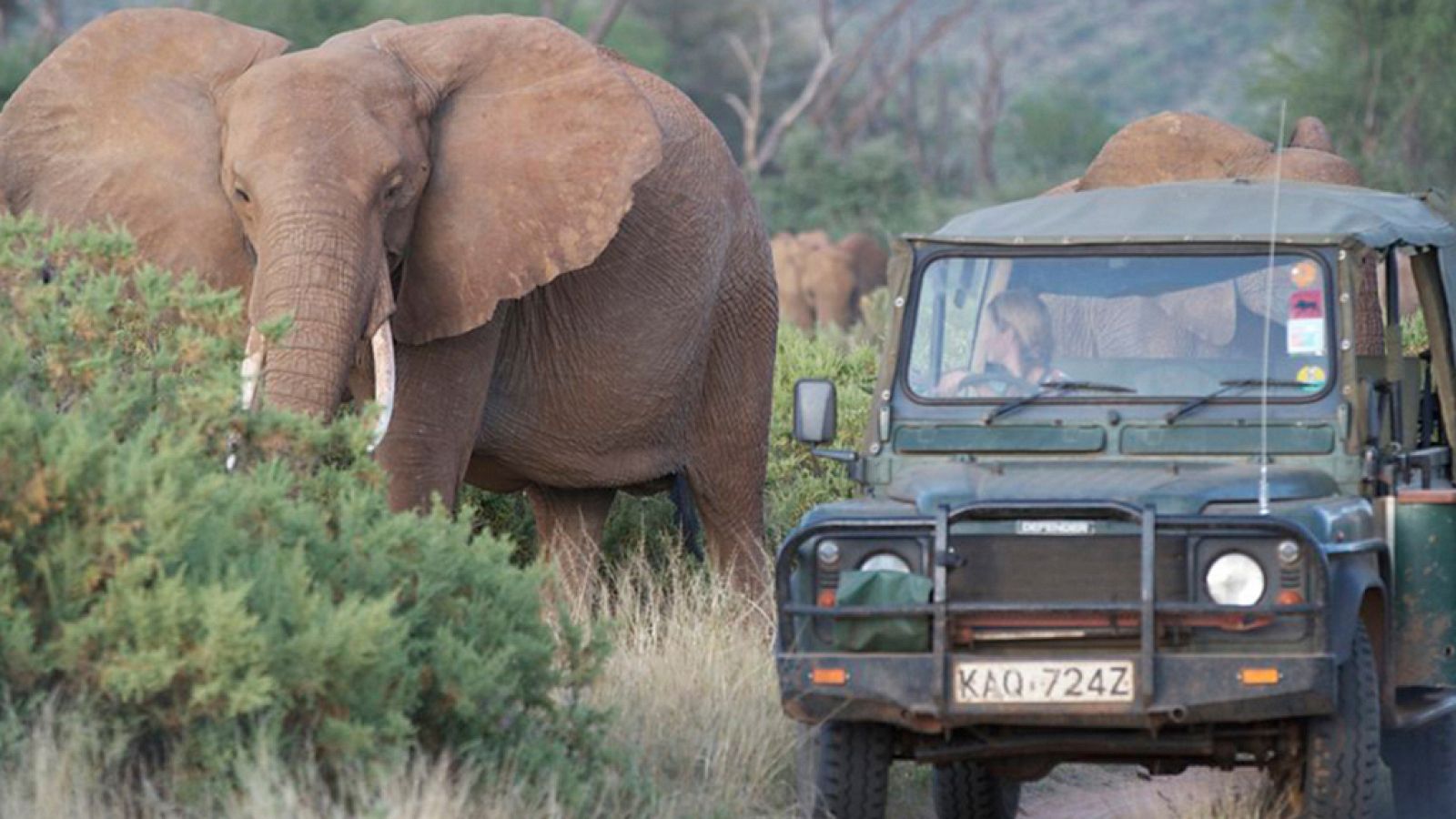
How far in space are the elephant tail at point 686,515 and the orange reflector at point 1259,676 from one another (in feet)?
17.5

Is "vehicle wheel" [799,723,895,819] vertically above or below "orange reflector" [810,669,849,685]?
below

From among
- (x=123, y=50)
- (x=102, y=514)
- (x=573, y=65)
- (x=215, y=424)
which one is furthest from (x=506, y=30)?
(x=102, y=514)

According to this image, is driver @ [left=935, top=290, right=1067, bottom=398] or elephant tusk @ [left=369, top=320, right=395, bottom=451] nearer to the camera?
driver @ [left=935, top=290, right=1067, bottom=398]

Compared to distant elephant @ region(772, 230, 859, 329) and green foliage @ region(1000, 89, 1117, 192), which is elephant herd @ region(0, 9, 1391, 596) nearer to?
distant elephant @ region(772, 230, 859, 329)

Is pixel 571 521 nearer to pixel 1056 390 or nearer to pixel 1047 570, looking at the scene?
pixel 1056 390

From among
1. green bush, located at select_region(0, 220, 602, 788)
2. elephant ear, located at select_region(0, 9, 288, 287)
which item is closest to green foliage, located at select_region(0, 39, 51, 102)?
elephant ear, located at select_region(0, 9, 288, 287)

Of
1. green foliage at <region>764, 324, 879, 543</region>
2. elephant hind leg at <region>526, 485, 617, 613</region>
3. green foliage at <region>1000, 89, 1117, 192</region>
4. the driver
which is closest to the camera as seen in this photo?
the driver

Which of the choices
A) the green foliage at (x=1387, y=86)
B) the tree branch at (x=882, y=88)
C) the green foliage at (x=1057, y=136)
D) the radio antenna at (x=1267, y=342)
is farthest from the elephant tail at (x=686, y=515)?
the green foliage at (x=1057, y=136)

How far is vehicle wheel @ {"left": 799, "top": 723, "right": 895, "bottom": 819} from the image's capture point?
733 centimetres

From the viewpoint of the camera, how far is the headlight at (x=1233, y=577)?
6.92 m

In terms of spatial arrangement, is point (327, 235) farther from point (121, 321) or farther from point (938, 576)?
point (938, 576)

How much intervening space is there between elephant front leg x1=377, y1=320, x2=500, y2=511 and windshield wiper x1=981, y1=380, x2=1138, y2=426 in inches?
103

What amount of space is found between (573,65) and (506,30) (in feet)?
0.87

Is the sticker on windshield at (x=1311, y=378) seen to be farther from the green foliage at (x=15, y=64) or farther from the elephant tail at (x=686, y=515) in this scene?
the green foliage at (x=15, y=64)
